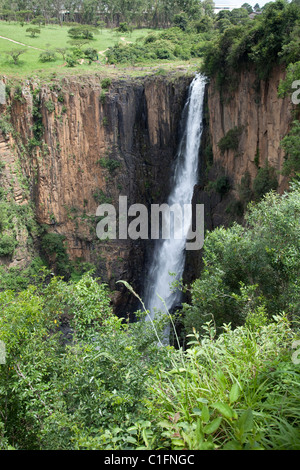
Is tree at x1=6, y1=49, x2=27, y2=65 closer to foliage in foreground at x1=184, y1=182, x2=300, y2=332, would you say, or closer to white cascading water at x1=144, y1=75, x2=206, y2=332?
white cascading water at x1=144, y1=75, x2=206, y2=332

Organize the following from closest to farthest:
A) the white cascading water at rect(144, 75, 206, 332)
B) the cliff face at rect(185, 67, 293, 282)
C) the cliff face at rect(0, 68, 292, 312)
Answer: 1. the cliff face at rect(185, 67, 293, 282)
2. the white cascading water at rect(144, 75, 206, 332)
3. the cliff face at rect(0, 68, 292, 312)

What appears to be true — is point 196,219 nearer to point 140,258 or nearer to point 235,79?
point 140,258

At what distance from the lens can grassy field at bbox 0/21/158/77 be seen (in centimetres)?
2378

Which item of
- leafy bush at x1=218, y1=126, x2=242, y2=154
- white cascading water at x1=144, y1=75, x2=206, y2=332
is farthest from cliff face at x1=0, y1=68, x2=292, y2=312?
leafy bush at x1=218, y1=126, x2=242, y2=154

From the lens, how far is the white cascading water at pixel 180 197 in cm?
1909

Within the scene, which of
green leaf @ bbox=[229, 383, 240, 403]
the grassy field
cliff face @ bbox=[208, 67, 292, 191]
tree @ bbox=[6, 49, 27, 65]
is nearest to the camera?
green leaf @ bbox=[229, 383, 240, 403]

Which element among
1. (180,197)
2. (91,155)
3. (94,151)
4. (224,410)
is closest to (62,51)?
(94,151)

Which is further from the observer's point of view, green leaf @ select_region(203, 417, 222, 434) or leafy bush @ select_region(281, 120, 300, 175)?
leafy bush @ select_region(281, 120, 300, 175)

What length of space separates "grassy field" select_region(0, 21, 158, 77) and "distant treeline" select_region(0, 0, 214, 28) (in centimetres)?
322

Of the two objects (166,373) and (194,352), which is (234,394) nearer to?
(194,352)

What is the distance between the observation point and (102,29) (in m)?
40.4

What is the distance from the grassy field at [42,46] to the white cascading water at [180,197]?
859cm

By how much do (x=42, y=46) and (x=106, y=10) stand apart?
18038 millimetres
